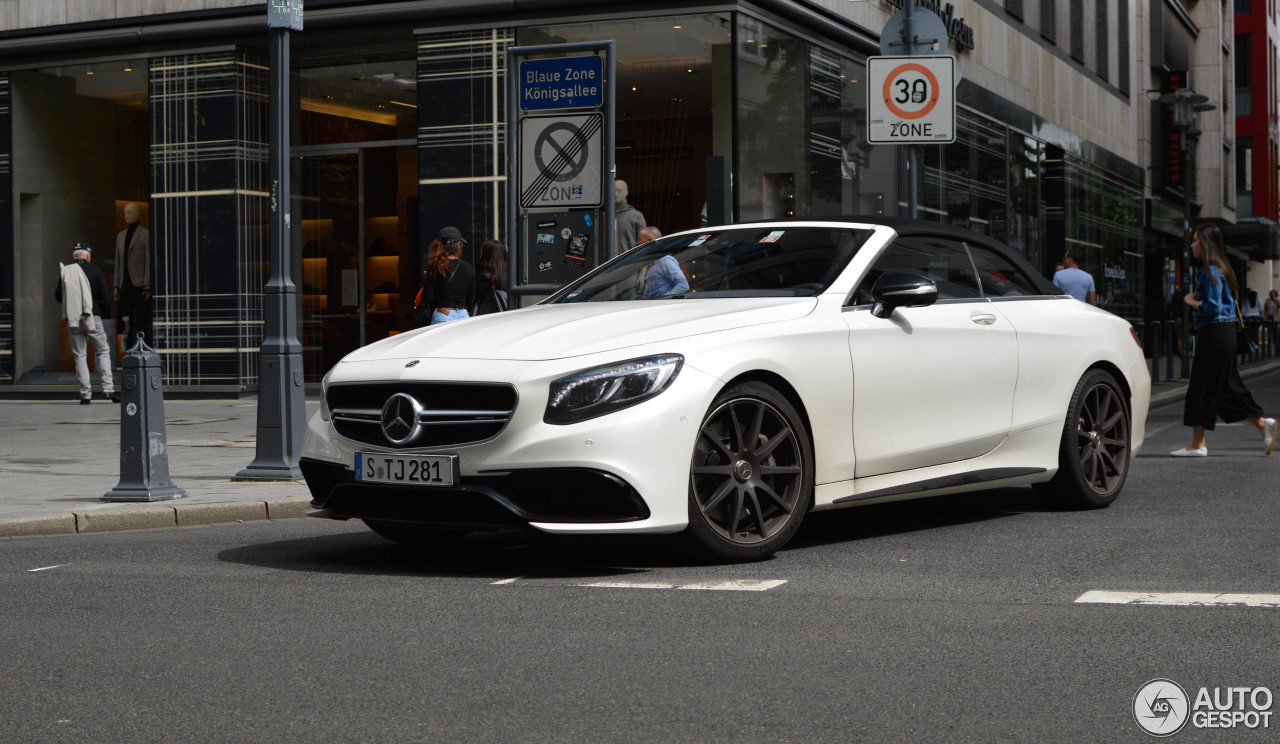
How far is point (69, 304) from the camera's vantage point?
60.6 feet

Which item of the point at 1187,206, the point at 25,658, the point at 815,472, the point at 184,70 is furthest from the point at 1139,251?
the point at 25,658

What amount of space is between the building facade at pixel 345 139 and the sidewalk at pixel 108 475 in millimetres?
2650

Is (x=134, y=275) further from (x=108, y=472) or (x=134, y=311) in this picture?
(x=108, y=472)

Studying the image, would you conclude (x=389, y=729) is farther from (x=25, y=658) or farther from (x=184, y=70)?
(x=184, y=70)

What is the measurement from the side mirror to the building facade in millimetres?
8277

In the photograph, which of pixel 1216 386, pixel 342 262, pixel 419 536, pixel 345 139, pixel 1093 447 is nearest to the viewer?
pixel 419 536

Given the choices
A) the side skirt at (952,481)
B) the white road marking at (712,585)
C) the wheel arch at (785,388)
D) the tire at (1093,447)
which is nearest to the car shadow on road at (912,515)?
the tire at (1093,447)

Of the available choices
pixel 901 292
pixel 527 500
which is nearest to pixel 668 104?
pixel 901 292

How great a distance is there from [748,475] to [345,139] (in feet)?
45.9

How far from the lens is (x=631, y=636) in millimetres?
4836

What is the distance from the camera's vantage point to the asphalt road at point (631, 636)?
3.86 m

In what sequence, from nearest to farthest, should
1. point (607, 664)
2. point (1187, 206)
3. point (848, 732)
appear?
1. point (848, 732)
2. point (607, 664)
3. point (1187, 206)

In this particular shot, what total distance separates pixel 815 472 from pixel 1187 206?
23.2m

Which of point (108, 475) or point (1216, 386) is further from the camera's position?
point (1216, 386)
